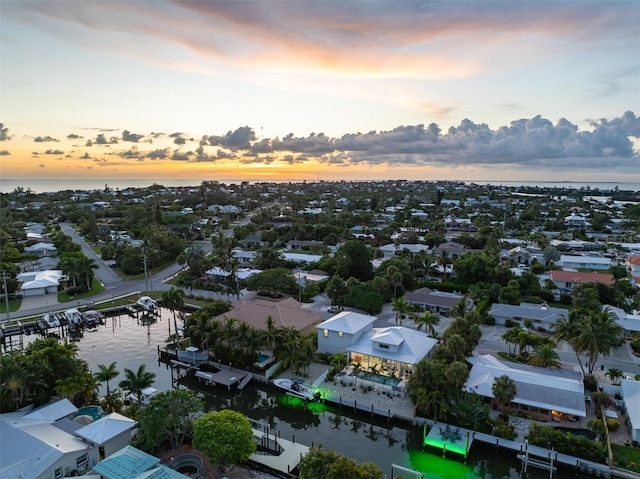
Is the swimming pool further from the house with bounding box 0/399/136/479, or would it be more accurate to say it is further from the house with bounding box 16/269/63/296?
the house with bounding box 16/269/63/296

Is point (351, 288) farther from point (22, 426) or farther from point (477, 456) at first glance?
point (22, 426)

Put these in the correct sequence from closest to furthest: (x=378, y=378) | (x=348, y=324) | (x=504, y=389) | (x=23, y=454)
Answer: (x=23, y=454) < (x=504, y=389) < (x=378, y=378) < (x=348, y=324)

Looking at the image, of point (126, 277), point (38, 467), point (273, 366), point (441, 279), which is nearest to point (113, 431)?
point (38, 467)

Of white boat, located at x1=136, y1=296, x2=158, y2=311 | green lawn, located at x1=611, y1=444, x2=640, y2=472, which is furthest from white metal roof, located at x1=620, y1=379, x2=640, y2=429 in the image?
white boat, located at x1=136, y1=296, x2=158, y2=311

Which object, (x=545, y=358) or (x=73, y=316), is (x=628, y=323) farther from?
(x=73, y=316)

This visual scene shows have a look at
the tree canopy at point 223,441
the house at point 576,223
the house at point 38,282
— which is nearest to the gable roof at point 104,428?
the tree canopy at point 223,441

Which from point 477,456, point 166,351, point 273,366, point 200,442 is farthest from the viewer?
point 166,351

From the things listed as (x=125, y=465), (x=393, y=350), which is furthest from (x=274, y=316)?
(x=125, y=465)
